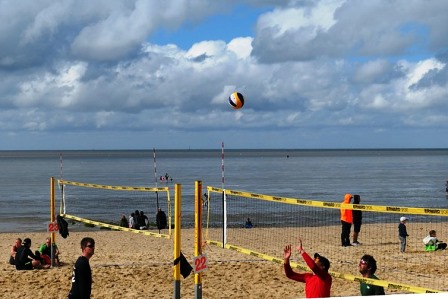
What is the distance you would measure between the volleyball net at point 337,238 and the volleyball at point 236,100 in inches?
80.9

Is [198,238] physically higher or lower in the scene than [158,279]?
higher

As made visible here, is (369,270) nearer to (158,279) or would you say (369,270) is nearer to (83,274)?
(83,274)

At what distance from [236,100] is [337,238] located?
8608 mm

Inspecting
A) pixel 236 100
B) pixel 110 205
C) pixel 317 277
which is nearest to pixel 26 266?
pixel 236 100

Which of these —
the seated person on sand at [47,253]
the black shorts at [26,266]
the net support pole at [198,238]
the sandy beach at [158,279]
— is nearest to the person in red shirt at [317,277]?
the net support pole at [198,238]

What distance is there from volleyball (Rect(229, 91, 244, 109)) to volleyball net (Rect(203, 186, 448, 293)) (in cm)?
205

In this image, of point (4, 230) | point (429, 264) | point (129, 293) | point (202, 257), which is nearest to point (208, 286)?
point (129, 293)

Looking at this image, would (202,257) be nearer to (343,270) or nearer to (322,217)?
(343,270)

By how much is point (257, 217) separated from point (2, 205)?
796 inches

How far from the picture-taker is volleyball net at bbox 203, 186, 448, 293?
10.4 meters

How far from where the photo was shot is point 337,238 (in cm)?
2086

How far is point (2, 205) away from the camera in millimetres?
44750

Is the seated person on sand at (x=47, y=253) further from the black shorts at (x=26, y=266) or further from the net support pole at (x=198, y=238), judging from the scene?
the net support pole at (x=198, y=238)

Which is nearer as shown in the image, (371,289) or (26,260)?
(371,289)
